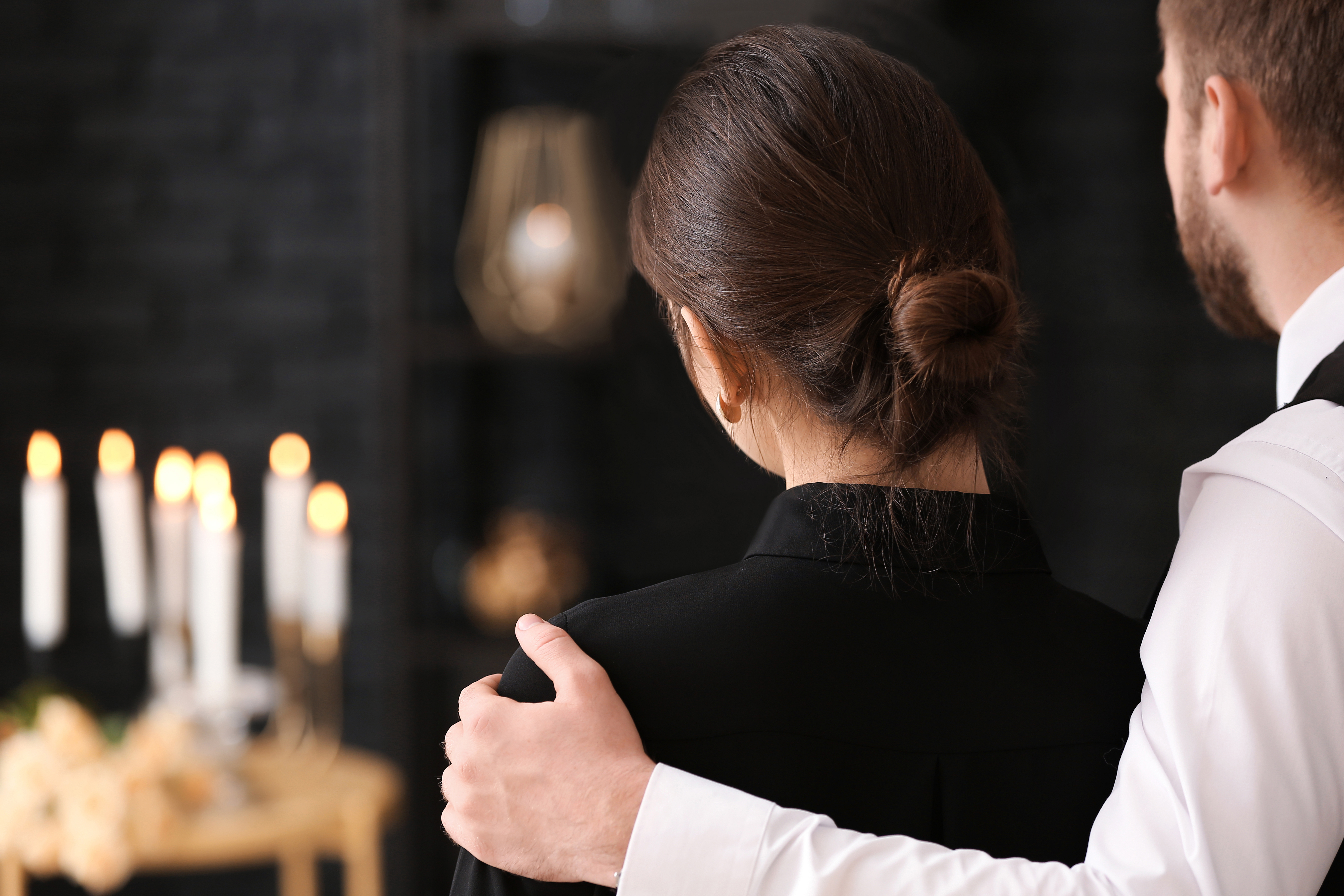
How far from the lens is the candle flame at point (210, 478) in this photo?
170 cm

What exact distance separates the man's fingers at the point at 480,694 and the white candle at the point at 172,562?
3.78 ft

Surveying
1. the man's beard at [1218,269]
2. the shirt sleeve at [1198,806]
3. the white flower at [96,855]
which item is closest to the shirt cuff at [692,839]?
the shirt sleeve at [1198,806]

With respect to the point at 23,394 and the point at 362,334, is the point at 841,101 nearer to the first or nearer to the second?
the point at 362,334

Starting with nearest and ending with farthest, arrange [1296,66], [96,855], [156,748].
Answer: [1296,66] < [96,855] < [156,748]

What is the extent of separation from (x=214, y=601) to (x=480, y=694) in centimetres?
111

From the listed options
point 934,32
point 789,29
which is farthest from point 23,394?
point 789,29

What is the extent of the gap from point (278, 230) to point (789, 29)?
1.72 metres

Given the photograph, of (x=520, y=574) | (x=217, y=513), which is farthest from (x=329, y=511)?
(x=520, y=574)

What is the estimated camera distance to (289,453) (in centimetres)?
208

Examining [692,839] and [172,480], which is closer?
[692,839]

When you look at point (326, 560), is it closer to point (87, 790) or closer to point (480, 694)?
point (87, 790)

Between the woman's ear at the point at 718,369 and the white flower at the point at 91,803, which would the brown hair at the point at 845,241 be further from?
the white flower at the point at 91,803

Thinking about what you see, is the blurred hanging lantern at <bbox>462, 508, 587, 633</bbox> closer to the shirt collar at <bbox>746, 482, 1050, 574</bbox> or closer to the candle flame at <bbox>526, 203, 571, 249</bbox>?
the candle flame at <bbox>526, 203, 571, 249</bbox>

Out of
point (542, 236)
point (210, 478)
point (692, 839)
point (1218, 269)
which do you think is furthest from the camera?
point (542, 236)
